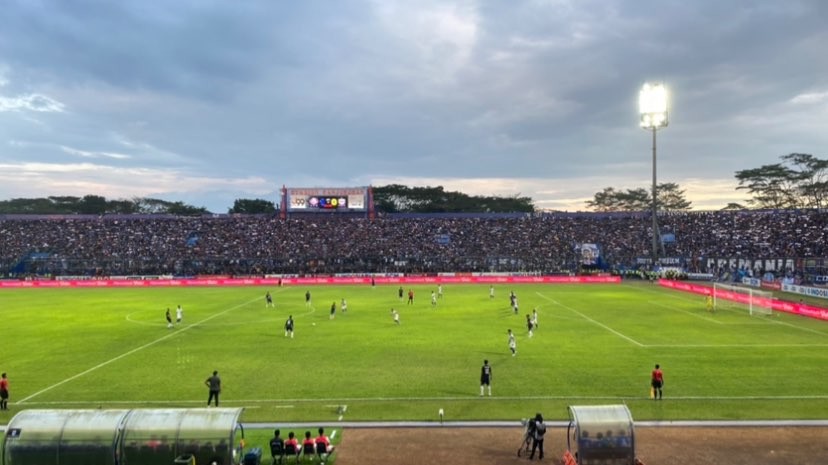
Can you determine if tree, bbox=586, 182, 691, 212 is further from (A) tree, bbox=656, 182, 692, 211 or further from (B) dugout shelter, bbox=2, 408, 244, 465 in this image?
(B) dugout shelter, bbox=2, 408, 244, 465

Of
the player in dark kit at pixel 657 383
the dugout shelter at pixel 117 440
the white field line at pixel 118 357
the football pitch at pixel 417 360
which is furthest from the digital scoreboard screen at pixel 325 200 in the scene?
the dugout shelter at pixel 117 440

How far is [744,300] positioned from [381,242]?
6321cm

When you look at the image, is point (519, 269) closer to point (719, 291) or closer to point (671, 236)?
point (671, 236)

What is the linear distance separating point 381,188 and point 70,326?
11659 cm

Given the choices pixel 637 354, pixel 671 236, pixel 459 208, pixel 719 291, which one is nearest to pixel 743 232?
pixel 671 236

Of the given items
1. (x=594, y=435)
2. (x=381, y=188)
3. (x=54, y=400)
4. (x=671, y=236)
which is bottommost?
(x=54, y=400)

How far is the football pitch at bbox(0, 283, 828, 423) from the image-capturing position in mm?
21141

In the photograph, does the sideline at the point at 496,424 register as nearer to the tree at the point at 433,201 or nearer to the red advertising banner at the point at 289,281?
the red advertising banner at the point at 289,281

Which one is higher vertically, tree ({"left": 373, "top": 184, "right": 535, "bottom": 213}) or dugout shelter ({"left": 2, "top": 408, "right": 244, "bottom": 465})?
tree ({"left": 373, "top": 184, "right": 535, "bottom": 213})

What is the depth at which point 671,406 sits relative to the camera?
20.7m

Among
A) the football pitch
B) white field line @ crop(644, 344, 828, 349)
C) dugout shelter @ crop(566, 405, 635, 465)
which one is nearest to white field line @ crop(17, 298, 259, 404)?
the football pitch

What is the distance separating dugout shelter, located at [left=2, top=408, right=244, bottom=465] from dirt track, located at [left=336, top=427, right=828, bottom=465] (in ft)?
13.7

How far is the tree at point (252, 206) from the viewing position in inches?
6186

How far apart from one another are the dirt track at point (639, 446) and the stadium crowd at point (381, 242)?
7343cm
